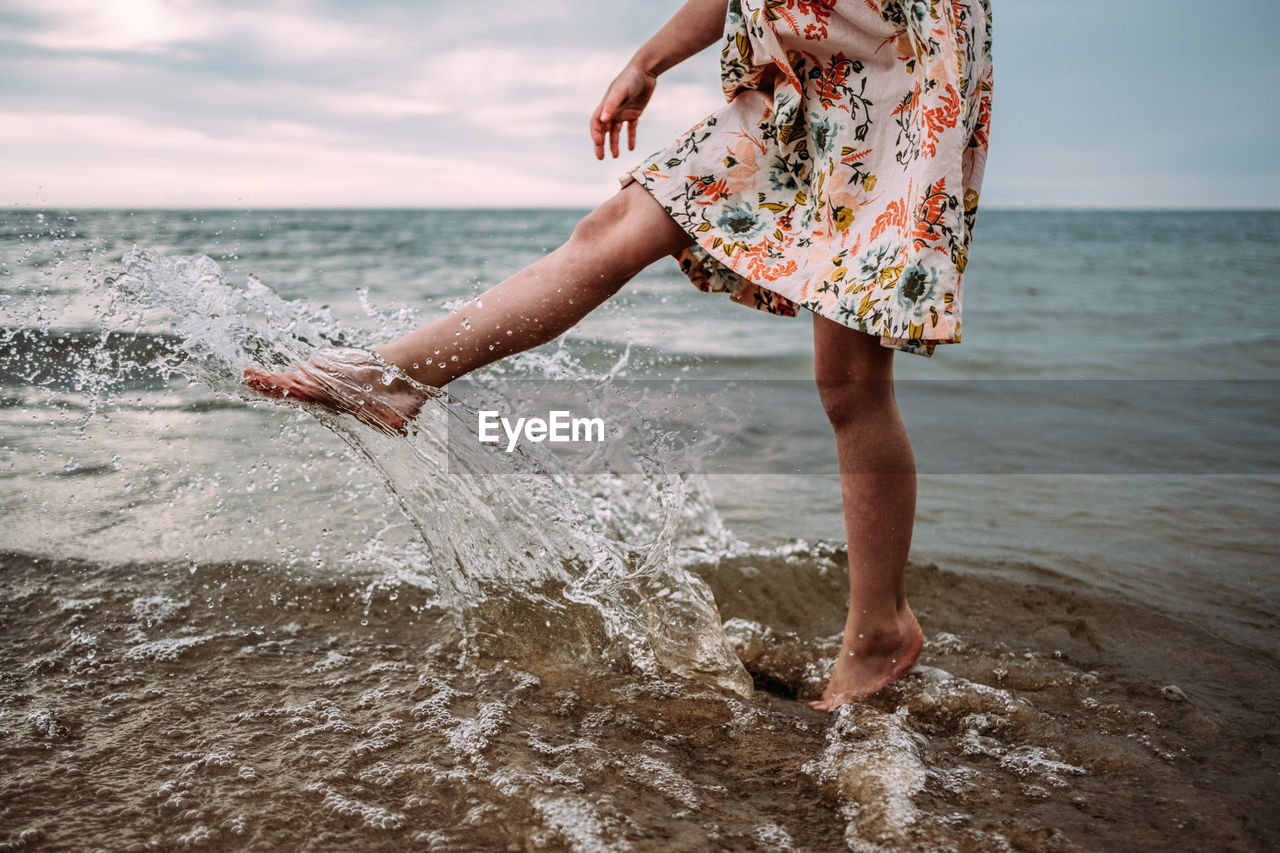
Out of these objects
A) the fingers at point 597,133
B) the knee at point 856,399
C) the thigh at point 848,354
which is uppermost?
the fingers at point 597,133

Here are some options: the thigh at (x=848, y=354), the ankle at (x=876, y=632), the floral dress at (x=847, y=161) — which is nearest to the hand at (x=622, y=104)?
the floral dress at (x=847, y=161)

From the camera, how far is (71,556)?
240cm

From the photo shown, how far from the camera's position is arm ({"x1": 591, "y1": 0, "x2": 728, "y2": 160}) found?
1.80 metres

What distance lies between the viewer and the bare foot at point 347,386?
1781 mm

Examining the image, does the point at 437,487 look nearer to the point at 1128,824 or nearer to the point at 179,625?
the point at 179,625

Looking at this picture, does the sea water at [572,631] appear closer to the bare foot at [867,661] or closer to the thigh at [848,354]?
the bare foot at [867,661]

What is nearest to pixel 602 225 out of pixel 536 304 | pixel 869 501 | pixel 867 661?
pixel 536 304

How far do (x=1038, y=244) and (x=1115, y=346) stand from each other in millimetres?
18852

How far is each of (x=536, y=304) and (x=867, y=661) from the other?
3.07 feet

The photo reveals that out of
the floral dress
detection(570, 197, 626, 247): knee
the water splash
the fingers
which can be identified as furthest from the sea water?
the floral dress

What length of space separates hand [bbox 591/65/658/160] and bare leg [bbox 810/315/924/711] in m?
0.56

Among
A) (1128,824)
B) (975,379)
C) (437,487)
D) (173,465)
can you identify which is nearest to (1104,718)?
(1128,824)

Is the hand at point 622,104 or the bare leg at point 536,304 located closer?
the bare leg at point 536,304

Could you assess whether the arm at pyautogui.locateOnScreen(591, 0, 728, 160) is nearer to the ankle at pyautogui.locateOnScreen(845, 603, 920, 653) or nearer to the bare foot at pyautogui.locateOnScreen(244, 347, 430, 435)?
the bare foot at pyautogui.locateOnScreen(244, 347, 430, 435)
